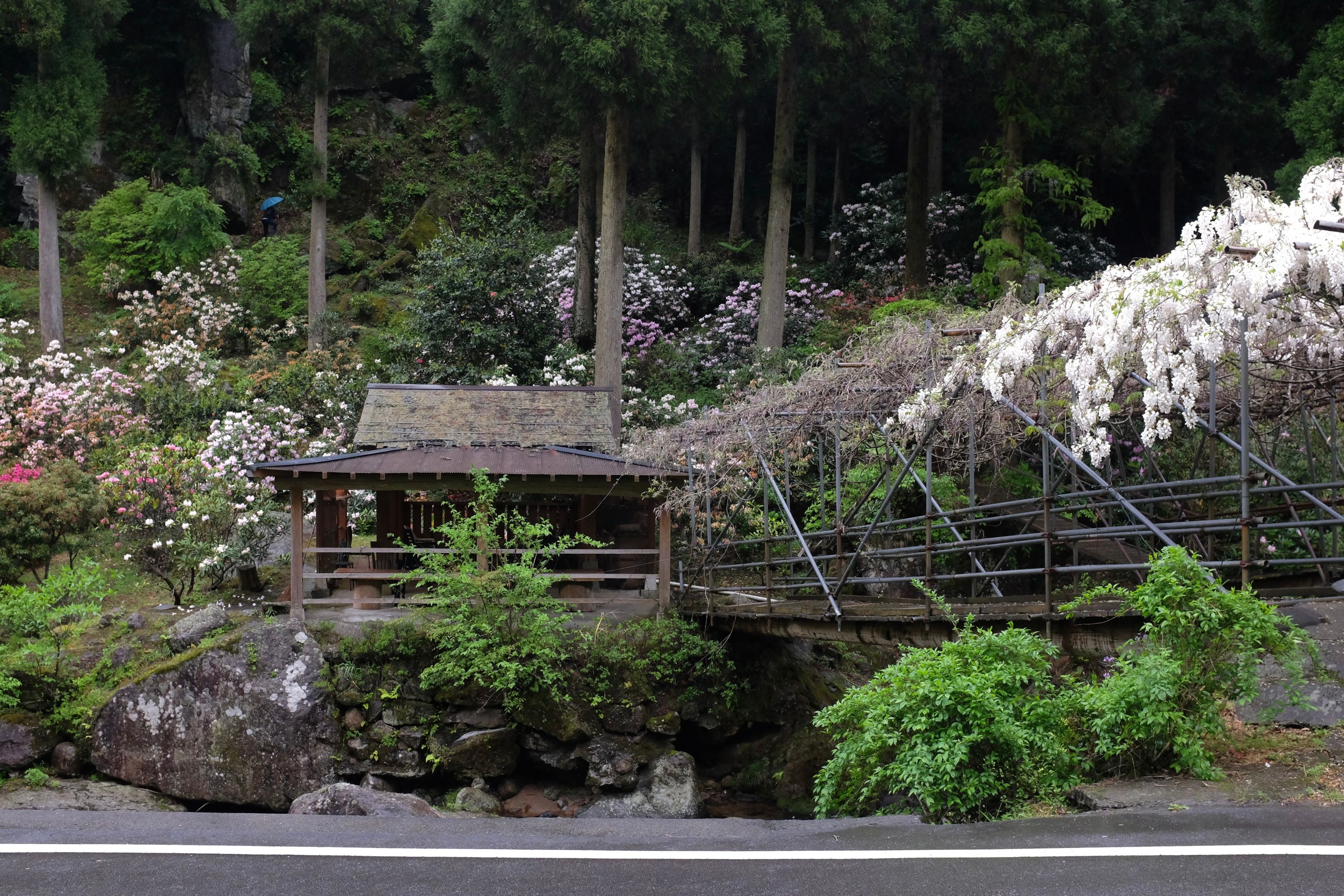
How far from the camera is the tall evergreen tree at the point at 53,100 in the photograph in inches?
853

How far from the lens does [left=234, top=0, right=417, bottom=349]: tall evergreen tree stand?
76.8 feet

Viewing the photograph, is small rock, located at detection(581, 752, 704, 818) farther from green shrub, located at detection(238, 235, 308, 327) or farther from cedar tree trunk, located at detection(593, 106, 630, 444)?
green shrub, located at detection(238, 235, 308, 327)

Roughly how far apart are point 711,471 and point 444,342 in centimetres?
1032

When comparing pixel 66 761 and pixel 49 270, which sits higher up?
pixel 49 270

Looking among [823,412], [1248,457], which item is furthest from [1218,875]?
[823,412]

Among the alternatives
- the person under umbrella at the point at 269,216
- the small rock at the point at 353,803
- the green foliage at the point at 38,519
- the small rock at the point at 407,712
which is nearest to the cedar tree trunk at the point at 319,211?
the person under umbrella at the point at 269,216

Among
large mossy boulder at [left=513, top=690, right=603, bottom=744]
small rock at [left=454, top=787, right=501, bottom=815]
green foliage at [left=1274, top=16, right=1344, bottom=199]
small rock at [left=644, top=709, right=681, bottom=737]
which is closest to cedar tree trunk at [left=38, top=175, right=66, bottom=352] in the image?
large mossy boulder at [left=513, top=690, right=603, bottom=744]

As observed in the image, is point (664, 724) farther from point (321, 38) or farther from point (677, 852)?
point (321, 38)

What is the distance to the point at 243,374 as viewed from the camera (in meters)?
22.5

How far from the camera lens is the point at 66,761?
12.0 meters

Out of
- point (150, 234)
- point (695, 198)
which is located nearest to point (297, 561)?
point (150, 234)

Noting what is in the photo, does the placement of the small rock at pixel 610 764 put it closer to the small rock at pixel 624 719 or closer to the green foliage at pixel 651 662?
the small rock at pixel 624 719

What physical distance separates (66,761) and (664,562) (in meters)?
7.03

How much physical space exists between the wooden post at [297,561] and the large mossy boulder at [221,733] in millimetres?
1042
